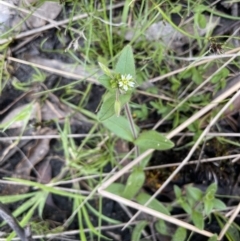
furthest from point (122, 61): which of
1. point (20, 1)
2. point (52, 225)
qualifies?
point (52, 225)

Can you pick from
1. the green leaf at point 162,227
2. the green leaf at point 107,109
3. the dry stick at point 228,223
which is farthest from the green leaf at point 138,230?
the green leaf at point 107,109

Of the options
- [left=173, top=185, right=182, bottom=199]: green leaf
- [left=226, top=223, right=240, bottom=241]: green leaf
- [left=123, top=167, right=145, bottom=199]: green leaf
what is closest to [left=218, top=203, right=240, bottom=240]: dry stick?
[left=226, top=223, right=240, bottom=241]: green leaf

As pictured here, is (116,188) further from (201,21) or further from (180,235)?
(201,21)

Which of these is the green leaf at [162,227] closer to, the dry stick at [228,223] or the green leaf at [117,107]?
the dry stick at [228,223]

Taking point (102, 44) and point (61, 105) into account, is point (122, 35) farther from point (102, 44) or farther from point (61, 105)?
point (61, 105)

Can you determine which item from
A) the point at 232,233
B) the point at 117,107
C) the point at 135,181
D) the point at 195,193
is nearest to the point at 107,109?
the point at 117,107

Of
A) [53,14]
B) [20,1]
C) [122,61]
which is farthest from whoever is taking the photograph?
[53,14]

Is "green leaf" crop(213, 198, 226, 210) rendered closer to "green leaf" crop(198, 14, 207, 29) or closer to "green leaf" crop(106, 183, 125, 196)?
"green leaf" crop(106, 183, 125, 196)
